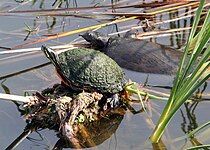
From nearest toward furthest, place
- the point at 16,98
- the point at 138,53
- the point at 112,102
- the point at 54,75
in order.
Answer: the point at 16,98
the point at 112,102
the point at 54,75
the point at 138,53

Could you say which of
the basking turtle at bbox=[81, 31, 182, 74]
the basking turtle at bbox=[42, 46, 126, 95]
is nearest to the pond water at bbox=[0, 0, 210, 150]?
the basking turtle at bbox=[81, 31, 182, 74]

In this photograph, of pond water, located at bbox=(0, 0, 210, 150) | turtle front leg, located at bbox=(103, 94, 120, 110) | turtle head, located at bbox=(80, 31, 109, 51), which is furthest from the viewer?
turtle head, located at bbox=(80, 31, 109, 51)

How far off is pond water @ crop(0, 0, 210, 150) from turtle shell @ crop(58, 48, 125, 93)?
219 millimetres

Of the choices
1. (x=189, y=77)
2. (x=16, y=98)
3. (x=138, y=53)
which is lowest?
(x=138, y=53)

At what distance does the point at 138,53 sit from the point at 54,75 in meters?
0.70

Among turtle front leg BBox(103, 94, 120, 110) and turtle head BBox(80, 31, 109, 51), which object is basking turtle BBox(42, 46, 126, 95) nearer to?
turtle front leg BBox(103, 94, 120, 110)

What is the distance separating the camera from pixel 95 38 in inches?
168

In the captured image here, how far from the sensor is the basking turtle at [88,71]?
339cm

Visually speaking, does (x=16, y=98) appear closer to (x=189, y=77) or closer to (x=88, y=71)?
(x=88, y=71)

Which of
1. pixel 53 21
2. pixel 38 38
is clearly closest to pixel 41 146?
pixel 38 38

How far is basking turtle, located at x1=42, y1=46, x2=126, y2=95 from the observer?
3.39 meters

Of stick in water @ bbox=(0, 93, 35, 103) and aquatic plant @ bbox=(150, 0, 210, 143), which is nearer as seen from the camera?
aquatic plant @ bbox=(150, 0, 210, 143)

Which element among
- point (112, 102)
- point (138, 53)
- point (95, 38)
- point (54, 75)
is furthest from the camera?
point (95, 38)

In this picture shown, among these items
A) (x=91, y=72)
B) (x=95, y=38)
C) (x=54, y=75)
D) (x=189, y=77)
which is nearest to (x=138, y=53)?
(x=95, y=38)
